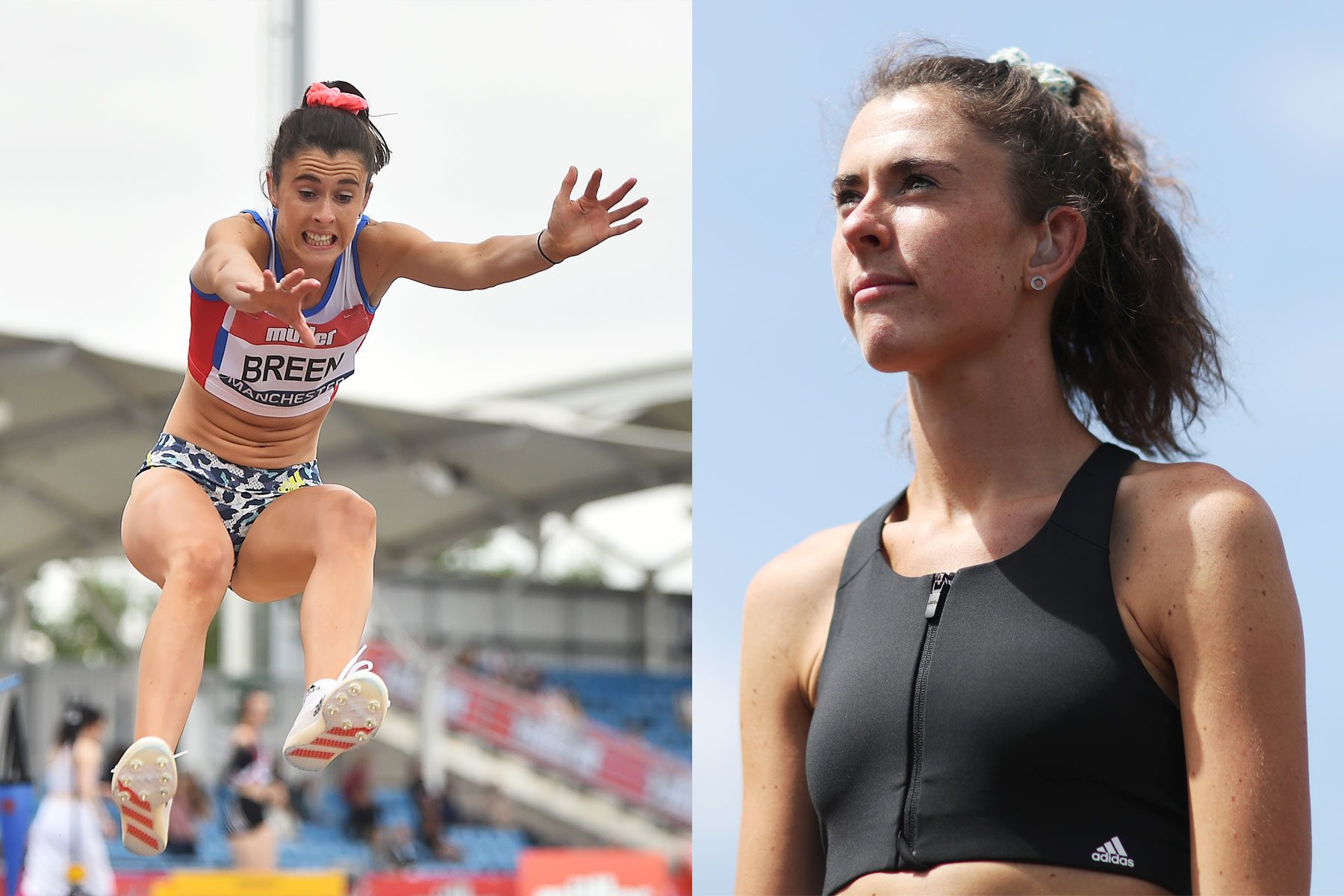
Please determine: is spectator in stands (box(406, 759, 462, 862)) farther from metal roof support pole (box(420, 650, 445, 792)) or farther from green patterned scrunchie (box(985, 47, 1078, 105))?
green patterned scrunchie (box(985, 47, 1078, 105))

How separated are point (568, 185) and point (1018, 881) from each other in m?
1.29

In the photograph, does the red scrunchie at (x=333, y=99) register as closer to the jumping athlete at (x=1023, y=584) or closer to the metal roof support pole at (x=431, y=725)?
the jumping athlete at (x=1023, y=584)

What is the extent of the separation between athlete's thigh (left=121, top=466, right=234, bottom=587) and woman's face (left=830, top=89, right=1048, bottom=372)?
3.57ft

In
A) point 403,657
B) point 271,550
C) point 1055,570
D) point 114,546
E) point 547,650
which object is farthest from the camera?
point 547,650

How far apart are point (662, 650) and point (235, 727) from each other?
21.5 meters

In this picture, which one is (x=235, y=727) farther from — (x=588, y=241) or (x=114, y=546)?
(x=588, y=241)

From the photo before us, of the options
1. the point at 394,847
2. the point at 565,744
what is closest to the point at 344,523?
the point at 394,847

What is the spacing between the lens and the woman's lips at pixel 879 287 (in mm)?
2525

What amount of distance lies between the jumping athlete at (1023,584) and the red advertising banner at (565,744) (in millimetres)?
18504

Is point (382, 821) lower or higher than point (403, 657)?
lower

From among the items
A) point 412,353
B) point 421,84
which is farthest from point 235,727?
point 421,84

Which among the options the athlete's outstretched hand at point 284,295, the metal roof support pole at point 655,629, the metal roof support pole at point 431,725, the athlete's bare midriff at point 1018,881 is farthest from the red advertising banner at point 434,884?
the athlete's outstretched hand at point 284,295

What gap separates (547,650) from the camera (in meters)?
24.3

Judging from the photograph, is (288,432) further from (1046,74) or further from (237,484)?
(1046,74)
